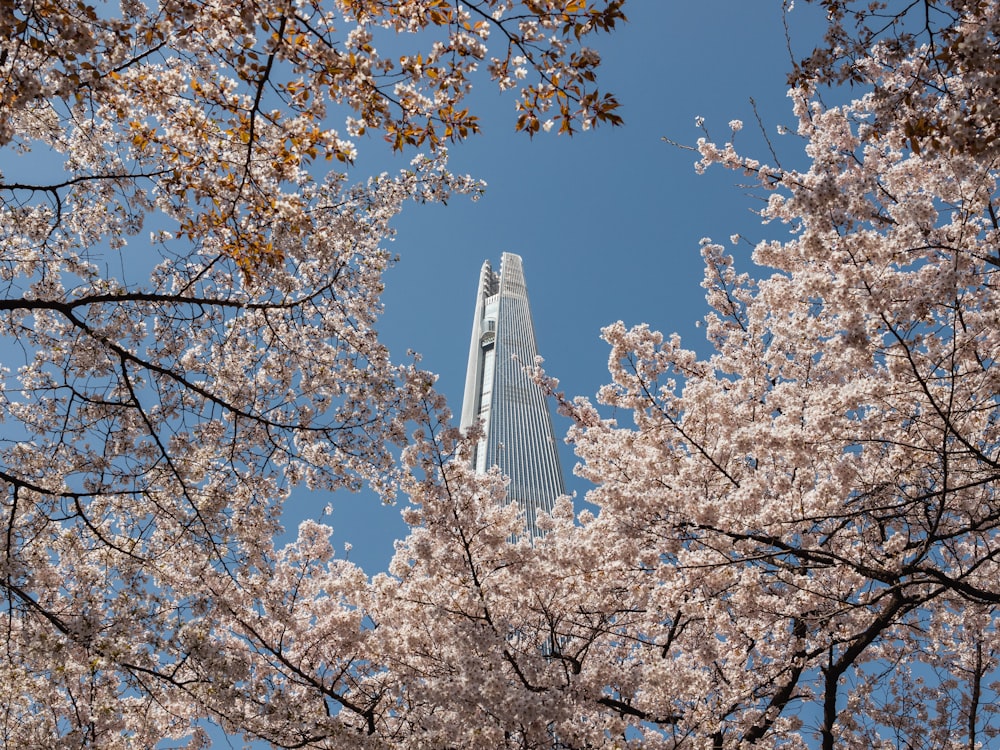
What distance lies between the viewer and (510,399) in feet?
231

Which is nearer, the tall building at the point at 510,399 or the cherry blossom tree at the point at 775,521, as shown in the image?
the cherry blossom tree at the point at 775,521

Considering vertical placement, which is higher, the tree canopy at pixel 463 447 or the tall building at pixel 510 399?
the tall building at pixel 510 399

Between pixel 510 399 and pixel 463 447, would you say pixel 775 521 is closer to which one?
pixel 463 447

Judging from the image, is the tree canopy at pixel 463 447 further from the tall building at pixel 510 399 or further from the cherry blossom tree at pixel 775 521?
the tall building at pixel 510 399

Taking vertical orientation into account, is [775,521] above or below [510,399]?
below

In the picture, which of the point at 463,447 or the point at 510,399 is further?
the point at 510,399

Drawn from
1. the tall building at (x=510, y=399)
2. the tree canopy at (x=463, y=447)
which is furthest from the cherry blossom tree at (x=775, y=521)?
the tall building at (x=510, y=399)

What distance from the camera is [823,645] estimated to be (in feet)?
19.8

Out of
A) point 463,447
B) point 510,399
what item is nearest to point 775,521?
point 463,447

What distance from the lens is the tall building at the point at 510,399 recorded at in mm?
63500

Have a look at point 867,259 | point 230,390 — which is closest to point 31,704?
point 230,390

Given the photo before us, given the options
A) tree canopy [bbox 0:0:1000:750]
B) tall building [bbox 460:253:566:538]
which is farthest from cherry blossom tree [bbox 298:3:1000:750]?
tall building [bbox 460:253:566:538]

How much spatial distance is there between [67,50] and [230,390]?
2.65 metres

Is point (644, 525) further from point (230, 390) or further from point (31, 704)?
point (31, 704)
